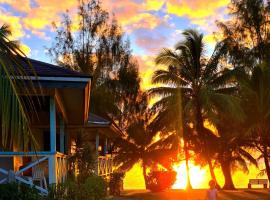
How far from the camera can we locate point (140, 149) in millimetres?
44344

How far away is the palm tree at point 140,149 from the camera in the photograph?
141 feet

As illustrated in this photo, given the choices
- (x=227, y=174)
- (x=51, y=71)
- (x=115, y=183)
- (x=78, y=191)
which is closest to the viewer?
(x=51, y=71)

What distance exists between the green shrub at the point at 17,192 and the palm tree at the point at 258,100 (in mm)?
24663

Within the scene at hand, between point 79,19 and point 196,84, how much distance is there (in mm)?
15101

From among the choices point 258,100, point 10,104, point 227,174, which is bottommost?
point 227,174

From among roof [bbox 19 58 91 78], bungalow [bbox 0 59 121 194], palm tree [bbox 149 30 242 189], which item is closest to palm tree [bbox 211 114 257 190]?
palm tree [bbox 149 30 242 189]

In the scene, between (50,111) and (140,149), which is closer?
(50,111)

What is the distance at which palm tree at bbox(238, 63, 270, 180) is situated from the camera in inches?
1273

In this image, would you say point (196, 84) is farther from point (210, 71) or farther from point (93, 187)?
point (93, 187)

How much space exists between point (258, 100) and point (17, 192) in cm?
2622

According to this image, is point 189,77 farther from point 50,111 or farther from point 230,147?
point 50,111

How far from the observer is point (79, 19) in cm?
4303

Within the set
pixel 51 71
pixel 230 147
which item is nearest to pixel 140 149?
pixel 230 147

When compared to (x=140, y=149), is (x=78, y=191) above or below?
below
